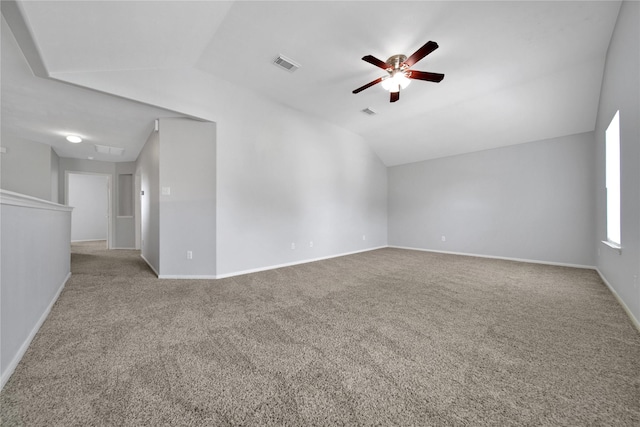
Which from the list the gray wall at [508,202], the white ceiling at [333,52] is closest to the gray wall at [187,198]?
the white ceiling at [333,52]

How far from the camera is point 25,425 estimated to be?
109cm

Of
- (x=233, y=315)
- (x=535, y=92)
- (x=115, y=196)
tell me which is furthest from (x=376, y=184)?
(x=115, y=196)

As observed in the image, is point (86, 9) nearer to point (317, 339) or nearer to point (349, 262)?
point (317, 339)

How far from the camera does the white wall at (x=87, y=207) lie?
8188mm

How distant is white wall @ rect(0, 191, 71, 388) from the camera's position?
54.8 inches

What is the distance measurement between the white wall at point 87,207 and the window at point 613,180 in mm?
11867

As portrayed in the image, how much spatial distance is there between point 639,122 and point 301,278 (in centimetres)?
371

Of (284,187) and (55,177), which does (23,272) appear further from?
(55,177)

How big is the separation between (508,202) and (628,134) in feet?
10.4

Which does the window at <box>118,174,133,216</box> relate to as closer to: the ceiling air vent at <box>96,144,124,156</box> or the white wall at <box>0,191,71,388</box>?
the ceiling air vent at <box>96,144,124,156</box>

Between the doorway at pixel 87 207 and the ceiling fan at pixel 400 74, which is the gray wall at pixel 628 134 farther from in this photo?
the doorway at pixel 87 207

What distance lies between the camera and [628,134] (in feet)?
7.29

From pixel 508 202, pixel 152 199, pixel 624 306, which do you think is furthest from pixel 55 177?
pixel 508 202

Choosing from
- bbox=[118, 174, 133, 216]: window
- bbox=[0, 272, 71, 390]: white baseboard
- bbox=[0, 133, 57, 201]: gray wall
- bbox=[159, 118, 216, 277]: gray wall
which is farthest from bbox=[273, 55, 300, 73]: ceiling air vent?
bbox=[118, 174, 133, 216]: window
